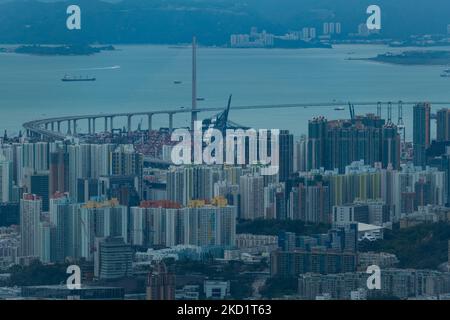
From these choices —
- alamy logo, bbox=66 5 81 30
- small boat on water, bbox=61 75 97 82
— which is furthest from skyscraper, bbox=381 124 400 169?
alamy logo, bbox=66 5 81 30

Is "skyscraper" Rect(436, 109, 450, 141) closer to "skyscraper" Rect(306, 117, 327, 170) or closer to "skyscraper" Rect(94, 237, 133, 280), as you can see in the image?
"skyscraper" Rect(306, 117, 327, 170)

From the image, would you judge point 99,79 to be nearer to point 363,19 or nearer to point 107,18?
point 107,18

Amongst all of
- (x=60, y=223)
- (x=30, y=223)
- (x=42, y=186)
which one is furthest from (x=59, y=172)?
(x=60, y=223)

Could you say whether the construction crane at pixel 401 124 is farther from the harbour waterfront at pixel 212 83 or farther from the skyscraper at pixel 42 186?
the skyscraper at pixel 42 186

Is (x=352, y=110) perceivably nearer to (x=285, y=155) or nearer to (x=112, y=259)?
(x=285, y=155)

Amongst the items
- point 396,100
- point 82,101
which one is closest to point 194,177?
point 82,101
